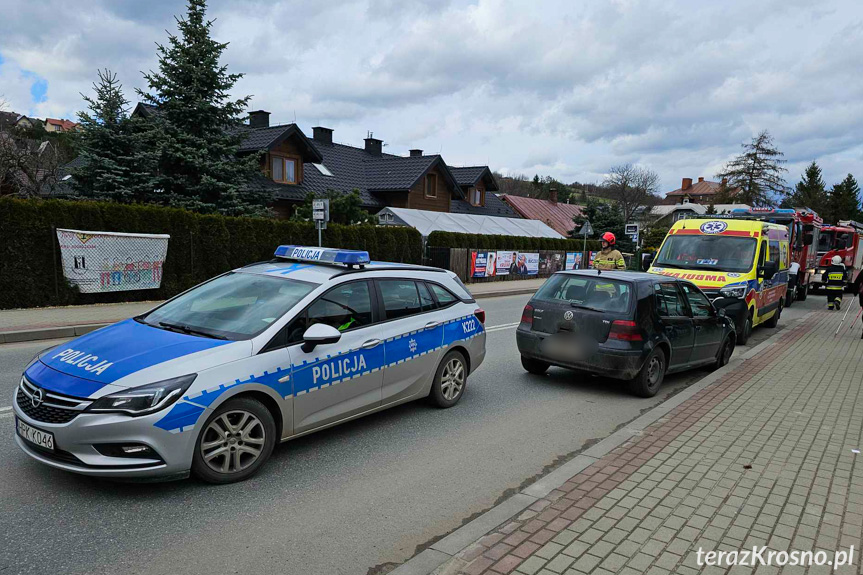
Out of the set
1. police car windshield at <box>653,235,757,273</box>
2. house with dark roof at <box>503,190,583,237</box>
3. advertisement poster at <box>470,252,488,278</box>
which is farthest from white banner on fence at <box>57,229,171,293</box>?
house with dark roof at <box>503,190,583,237</box>

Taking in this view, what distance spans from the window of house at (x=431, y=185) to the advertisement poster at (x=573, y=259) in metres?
9.04

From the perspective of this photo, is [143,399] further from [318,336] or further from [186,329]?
[318,336]

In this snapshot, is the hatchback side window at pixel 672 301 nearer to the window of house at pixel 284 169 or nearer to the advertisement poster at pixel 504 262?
the advertisement poster at pixel 504 262

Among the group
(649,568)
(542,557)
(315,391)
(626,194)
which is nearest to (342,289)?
(315,391)

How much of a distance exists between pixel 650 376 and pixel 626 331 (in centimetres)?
83

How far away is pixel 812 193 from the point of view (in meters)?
76.4

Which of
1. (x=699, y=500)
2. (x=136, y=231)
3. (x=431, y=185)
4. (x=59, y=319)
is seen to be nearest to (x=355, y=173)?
(x=431, y=185)

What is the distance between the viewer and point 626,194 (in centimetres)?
5803

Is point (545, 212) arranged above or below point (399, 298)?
above

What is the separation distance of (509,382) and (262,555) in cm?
508

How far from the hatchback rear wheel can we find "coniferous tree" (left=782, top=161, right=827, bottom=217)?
72.9 m

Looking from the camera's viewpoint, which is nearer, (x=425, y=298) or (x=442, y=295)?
(x=425, y=298)

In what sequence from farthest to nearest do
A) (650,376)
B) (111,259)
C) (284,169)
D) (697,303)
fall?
(284,169) → (111,259) → (697,303) → (650,376)

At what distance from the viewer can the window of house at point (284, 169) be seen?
94.4 ft
